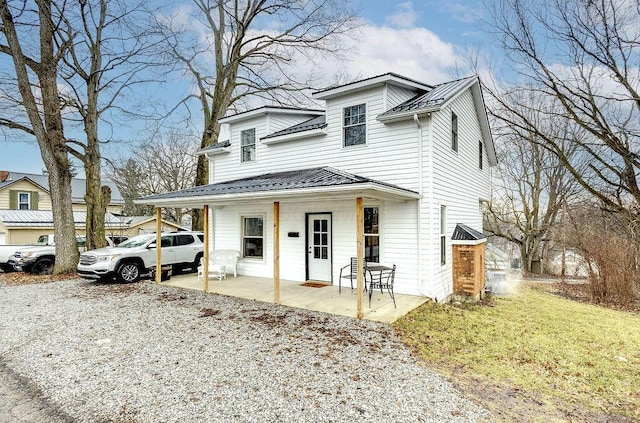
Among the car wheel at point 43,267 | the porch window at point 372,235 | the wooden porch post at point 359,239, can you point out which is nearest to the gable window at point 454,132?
the porch window at point 372,235

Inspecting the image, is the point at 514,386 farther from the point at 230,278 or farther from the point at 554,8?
the point at 554,8

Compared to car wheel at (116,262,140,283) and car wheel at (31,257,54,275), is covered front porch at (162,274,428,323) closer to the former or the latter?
car wheel at (116,262,140,283)

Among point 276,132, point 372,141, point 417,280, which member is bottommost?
point 417,280

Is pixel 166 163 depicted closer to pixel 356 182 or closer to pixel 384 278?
pixel 384 278

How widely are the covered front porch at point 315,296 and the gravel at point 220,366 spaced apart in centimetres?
39

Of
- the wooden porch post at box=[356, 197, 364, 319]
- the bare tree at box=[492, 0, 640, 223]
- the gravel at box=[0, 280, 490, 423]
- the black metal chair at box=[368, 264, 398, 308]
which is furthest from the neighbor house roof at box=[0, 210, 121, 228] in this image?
the bare tree at box=[492, 0, 640, 223]

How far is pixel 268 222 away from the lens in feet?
35.1

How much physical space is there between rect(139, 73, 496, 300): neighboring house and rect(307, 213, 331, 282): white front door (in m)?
0.03

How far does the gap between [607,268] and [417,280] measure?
21.4 feet

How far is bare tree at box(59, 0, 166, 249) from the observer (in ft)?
44.0

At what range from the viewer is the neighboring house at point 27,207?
19828mm

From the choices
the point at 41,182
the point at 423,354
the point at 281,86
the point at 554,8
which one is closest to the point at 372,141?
the point at 423,354

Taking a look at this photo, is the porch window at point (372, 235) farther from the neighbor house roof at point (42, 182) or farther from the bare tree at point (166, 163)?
the neighbor house roof at point (42, 182)

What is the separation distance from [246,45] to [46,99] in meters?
9.69
